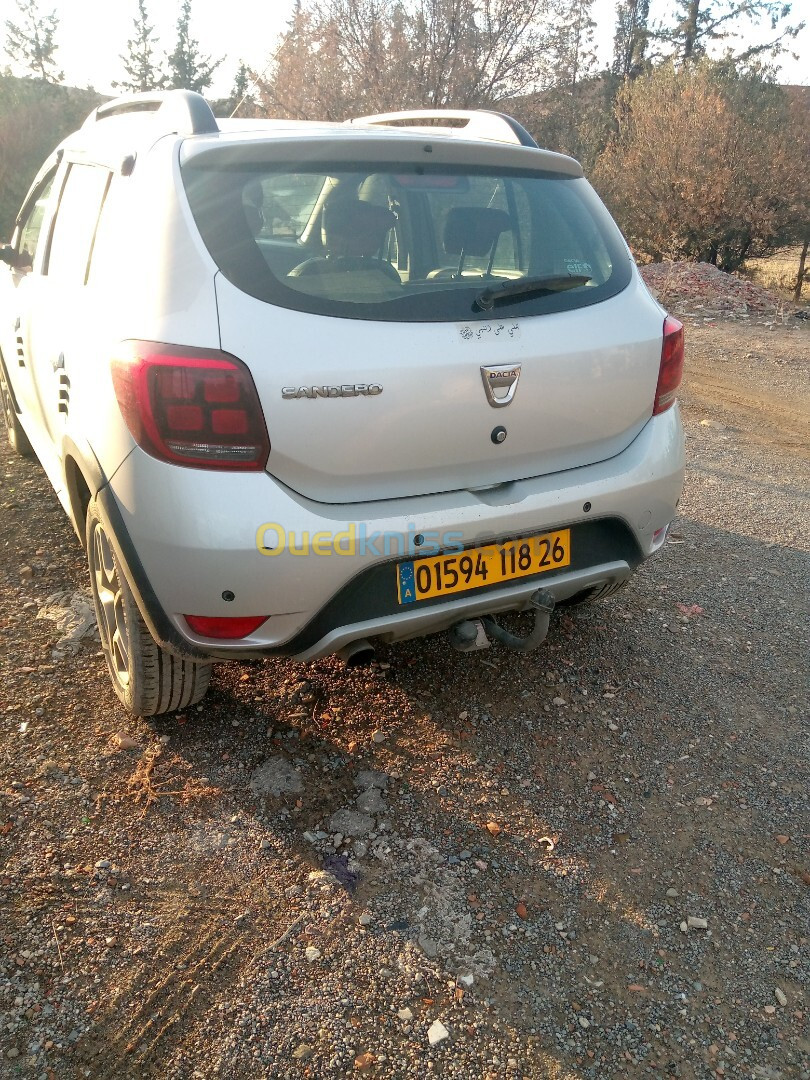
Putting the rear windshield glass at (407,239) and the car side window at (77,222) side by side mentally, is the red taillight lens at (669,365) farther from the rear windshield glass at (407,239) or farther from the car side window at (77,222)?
the car side window at (77,222)

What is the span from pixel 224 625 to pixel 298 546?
1.07 ft

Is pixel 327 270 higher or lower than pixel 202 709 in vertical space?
higher

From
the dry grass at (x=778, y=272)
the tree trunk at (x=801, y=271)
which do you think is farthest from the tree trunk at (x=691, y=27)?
the tree trunk at (x=801, y=271)

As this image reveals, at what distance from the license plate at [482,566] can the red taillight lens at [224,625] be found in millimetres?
432

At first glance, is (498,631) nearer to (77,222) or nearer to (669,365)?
(669,365)

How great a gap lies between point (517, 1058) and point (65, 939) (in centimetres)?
116

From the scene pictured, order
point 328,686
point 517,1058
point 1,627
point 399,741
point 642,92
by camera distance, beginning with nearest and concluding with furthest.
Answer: point 517,1058 < point 399,741 < point 328,686 < point 1,627 < point 642,92

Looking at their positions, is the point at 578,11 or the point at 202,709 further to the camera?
the point at 578,11

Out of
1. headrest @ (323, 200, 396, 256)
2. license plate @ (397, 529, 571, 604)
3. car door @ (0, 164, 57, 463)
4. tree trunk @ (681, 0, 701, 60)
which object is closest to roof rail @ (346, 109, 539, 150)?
headrest @ (323, 200, 396, 256)

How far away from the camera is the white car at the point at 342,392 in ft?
7.11

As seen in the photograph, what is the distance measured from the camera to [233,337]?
2.12 meters

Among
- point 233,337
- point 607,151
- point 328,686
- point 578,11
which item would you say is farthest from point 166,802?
point 578,11

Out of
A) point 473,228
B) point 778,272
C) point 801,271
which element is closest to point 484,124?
point 473,228

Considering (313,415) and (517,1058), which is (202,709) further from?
(517,1058)
